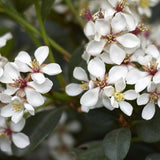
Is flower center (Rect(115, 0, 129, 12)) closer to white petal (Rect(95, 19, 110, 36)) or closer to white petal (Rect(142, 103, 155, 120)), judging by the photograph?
white petal (Rect(95, 19, 110, 36))

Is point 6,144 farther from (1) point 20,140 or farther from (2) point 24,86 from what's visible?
(2) point 24,86

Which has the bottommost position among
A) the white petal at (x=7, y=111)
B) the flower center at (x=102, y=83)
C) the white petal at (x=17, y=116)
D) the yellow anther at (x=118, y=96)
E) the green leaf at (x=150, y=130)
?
the green leaf at (x=150, y=130)

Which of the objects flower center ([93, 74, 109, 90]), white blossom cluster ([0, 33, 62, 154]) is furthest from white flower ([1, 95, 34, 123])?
flower center ([93, 74, 109, 90])

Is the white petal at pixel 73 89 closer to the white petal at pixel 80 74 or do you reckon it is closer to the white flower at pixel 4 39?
the white petal at pixel 80 74

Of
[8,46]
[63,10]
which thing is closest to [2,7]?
[8,46]

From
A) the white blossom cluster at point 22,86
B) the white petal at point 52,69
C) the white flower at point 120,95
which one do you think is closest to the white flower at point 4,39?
the white blossom cluster at point 22,86

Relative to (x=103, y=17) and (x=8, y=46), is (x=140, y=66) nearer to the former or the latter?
(x=103, y=17)
